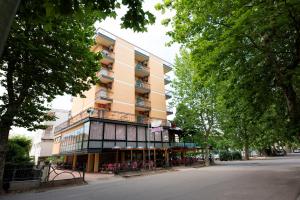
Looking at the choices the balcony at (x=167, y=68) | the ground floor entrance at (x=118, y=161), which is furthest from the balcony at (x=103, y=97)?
the balcony at (x=167, y=68)

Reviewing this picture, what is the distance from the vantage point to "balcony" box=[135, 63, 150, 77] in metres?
30.0

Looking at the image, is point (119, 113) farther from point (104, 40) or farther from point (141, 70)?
point (104, 40)

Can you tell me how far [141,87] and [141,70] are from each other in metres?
2.72

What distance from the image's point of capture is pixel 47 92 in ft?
34.5

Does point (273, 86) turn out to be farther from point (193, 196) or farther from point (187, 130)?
point (187, 130)

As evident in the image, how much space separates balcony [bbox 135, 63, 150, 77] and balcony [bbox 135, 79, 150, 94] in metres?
1.47

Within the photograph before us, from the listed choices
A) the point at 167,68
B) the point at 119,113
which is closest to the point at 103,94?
the point at 119,113

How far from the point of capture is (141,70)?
98.7ft

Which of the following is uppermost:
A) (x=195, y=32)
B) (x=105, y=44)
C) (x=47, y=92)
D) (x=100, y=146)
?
(x=105, y=44)

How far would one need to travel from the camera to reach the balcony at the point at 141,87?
29.1 metres

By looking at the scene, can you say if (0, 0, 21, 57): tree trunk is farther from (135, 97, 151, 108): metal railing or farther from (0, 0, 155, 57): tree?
(135, 97, 151, 108): metal railing

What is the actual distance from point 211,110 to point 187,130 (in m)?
4.21

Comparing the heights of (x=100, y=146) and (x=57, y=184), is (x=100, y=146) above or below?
above

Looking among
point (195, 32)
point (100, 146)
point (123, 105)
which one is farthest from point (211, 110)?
point (195, 32)
